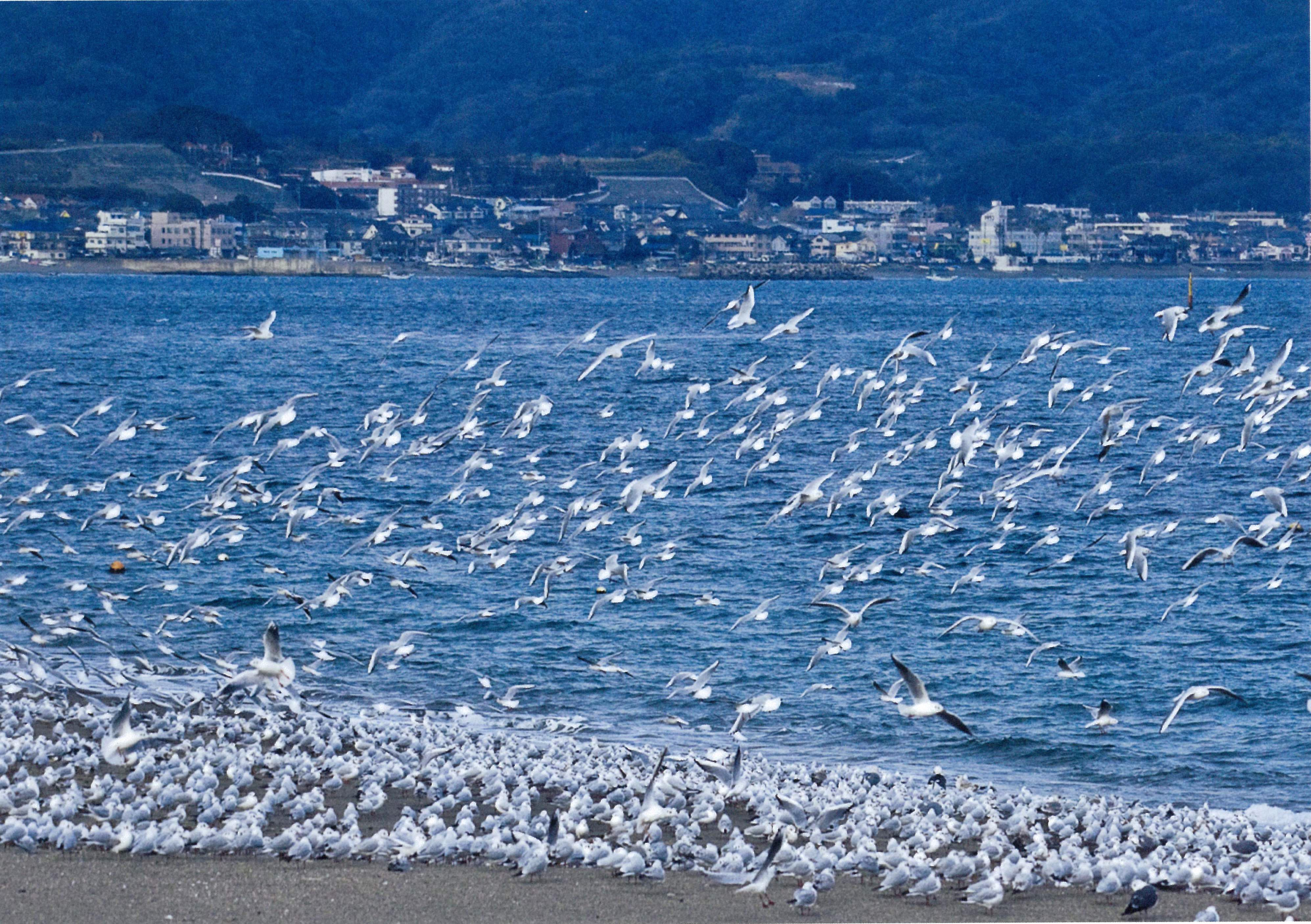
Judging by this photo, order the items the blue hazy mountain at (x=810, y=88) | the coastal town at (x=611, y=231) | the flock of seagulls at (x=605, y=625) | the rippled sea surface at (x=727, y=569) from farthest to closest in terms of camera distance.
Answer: the coastal town at (x=611, y=231) → the blue hazy mountain at (x=810, y=88) → the rippled sea surface at (x=727, y=569) → the flock of seagulls at (x=605, y=625)

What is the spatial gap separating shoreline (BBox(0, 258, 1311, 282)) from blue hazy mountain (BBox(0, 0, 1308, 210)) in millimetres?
7206

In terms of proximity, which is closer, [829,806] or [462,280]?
[829,806]

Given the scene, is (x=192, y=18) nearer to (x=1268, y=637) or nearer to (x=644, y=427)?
(x=644, y=427)

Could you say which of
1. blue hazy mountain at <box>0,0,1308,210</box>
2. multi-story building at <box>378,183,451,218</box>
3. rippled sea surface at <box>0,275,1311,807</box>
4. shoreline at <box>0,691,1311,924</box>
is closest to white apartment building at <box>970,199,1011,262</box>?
blue hazy mountain at <box>0,0,1308,210</box>

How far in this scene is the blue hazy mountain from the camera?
6081 cm

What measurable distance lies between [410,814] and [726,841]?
7.17 feet

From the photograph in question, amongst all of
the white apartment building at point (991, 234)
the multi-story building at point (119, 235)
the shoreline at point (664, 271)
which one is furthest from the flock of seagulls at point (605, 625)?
the white apartment building at point (991, 234)

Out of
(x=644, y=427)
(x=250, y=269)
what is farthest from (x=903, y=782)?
(x=250, y=269)

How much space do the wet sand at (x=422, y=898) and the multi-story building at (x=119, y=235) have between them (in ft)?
417

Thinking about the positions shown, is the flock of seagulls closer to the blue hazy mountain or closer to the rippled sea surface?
the rippled sea surface

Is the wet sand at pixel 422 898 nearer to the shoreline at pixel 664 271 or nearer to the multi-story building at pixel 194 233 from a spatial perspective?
the multi-story building at pixel 194 233

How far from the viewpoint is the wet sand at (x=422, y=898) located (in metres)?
9.99

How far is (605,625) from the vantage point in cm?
2195

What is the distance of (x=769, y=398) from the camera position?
24703 mm
